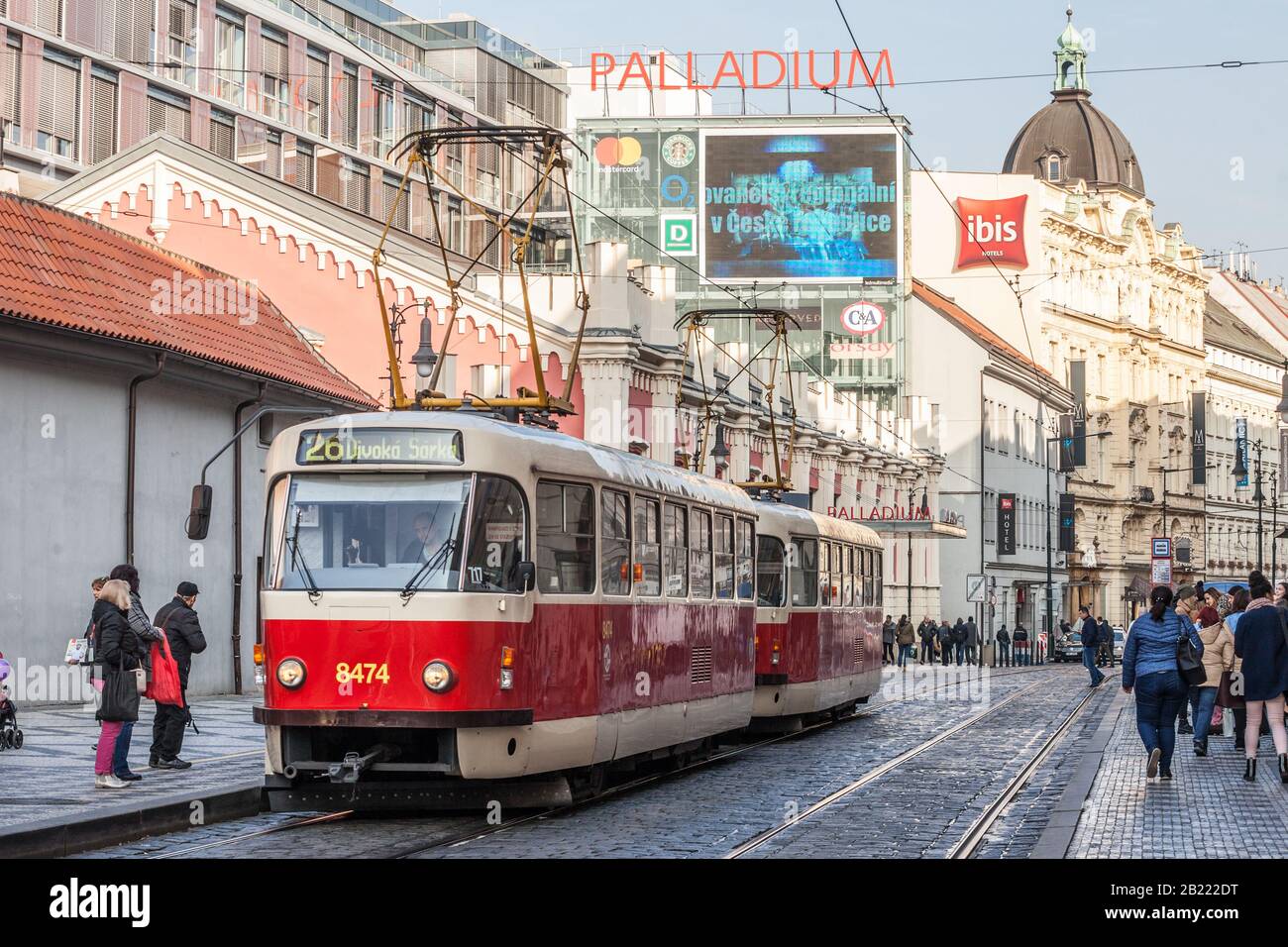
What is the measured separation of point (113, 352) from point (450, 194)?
56500 mm

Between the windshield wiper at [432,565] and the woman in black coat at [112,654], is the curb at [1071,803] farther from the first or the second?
the woman in black coat at [112,654]

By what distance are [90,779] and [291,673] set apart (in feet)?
10.6

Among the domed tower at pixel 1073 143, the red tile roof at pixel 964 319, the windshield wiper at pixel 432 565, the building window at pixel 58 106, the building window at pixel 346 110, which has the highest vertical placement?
the domed tower at pixel 1073 143

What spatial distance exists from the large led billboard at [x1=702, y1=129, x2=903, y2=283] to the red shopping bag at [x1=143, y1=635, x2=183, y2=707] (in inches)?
Result: 2227

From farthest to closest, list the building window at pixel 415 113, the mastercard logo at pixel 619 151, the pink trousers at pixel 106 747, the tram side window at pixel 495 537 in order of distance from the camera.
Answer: the building window at pixel 415 113 → the mastercard logo at pixel 619 151 → the pink trousers at pixel 106 747 → the tram side window at pixel 495 537

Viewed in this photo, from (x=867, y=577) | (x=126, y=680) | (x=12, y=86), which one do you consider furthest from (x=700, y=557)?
(x=12, y=86)

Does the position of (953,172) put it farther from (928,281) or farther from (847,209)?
(847,209)

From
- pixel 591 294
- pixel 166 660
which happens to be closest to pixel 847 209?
pixel 591 294

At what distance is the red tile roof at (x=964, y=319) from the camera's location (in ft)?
262

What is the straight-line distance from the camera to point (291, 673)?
1443cm

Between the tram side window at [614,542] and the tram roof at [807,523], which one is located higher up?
the tram roof at [807,523]

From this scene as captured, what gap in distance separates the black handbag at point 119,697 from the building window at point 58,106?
4631cm

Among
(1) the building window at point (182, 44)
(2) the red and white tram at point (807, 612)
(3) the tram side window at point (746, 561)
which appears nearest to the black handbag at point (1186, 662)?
(3) the tram side window at point (746, 561)

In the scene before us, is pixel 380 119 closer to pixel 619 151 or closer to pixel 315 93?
pixel 315 93
